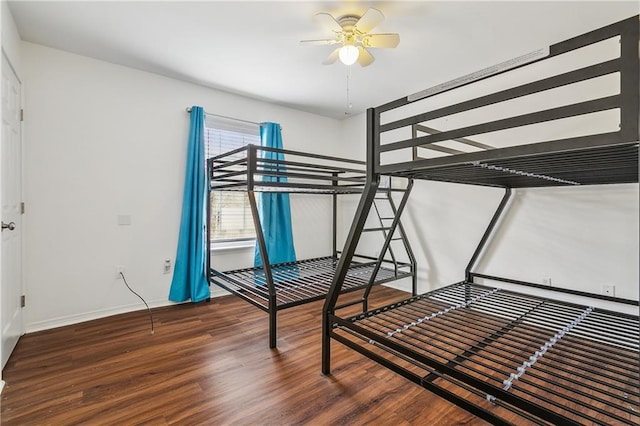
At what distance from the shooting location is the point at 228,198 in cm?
377

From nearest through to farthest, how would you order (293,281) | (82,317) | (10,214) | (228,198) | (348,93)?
(10,214), (82,317), (293,281), (348,93), (228,198)

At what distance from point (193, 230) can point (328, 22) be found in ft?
7.77

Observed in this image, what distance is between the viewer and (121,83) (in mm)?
2932

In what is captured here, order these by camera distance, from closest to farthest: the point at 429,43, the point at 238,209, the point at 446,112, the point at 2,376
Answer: the point at 446,112, the point at 2,376, the point at 429,43, the point at 238,209

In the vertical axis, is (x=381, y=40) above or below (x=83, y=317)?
above

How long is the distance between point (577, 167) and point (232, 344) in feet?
8.07

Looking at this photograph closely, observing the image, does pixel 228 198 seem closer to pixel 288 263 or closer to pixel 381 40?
pixel 288 263

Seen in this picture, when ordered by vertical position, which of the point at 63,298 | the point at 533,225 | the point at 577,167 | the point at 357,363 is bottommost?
the point at 357,363

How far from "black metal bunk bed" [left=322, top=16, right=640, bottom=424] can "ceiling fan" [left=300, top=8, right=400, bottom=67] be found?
734 millimetres

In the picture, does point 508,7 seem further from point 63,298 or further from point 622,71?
point 63,298

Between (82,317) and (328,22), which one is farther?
(82,317)

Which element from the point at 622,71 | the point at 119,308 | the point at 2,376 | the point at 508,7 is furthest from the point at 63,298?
the point at 508,7

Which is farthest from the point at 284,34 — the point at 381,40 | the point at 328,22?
the point at 381,40

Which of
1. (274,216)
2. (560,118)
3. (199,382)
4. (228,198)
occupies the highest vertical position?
(560,118)
